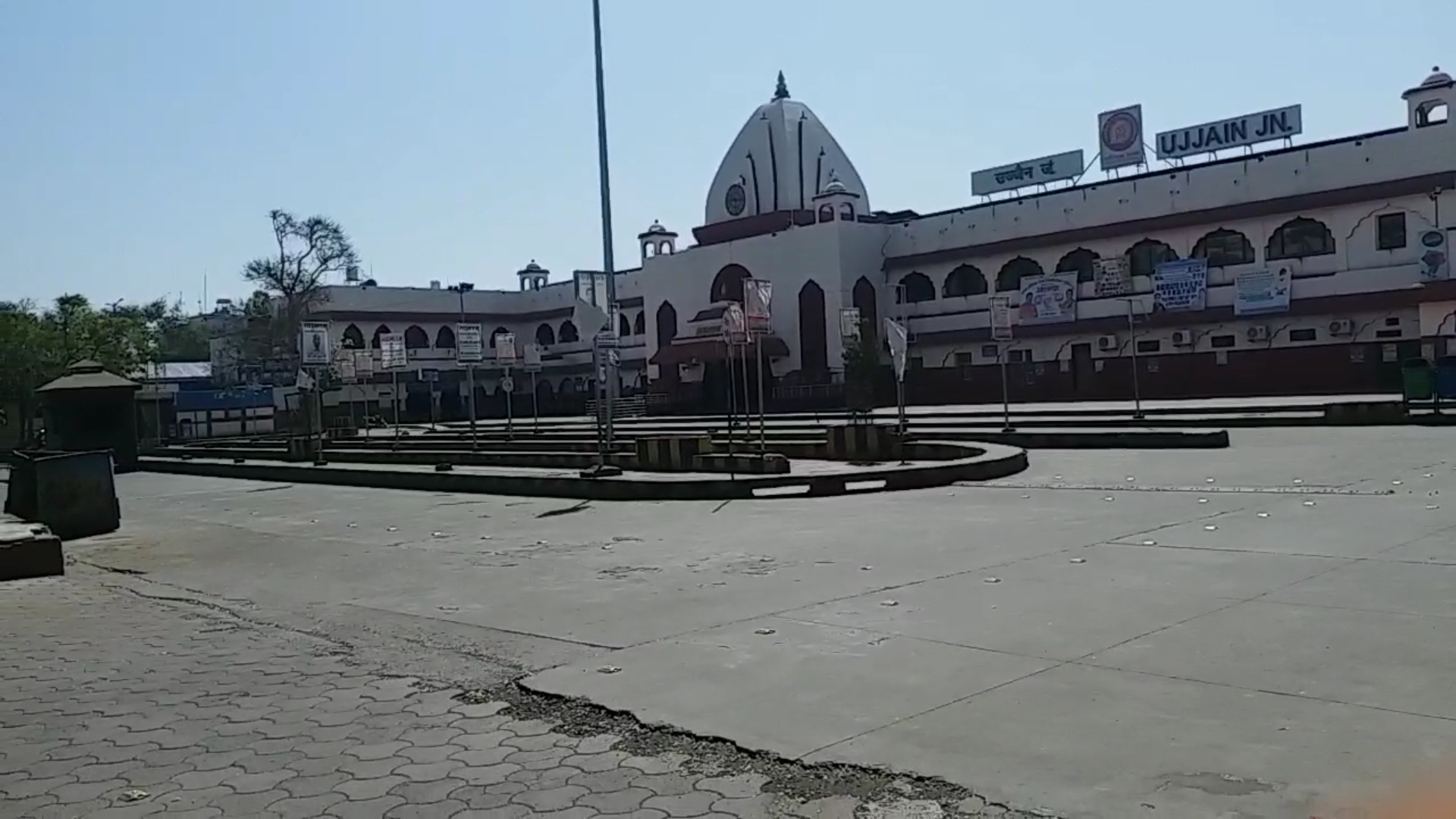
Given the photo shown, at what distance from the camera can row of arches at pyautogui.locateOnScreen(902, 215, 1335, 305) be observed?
4428 centimetres

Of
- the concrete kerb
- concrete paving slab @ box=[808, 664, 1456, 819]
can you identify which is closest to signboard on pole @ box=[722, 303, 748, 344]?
the concrete kerb

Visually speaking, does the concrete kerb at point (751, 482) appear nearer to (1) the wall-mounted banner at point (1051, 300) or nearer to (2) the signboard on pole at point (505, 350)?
(2) the signboard on pole at point (505, 350)

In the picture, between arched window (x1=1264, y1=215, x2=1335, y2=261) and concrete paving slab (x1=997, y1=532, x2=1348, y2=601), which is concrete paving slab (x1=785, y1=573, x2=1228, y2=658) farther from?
arched window (x1=1264, y1=215, x2=1335, y2=261)

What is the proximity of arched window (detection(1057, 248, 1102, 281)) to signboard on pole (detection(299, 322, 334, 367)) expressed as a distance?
3247cm

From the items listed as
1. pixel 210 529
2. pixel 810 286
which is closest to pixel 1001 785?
pixel 210 529

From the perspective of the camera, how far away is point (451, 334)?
77.2 meters

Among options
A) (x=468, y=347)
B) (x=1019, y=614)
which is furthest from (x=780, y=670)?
(x=468, y=347)

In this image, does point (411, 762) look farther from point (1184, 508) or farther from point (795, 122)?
point (795, 122)

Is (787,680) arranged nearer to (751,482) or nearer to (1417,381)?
(751,482)

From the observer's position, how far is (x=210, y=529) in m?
16.3

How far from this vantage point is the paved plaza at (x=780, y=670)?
14.6ft

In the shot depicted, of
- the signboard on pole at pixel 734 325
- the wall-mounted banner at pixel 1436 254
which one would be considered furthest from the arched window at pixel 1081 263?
the signboard on pole at pixel 734 325

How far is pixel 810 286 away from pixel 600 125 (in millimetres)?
31906

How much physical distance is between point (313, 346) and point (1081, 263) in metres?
33.6
